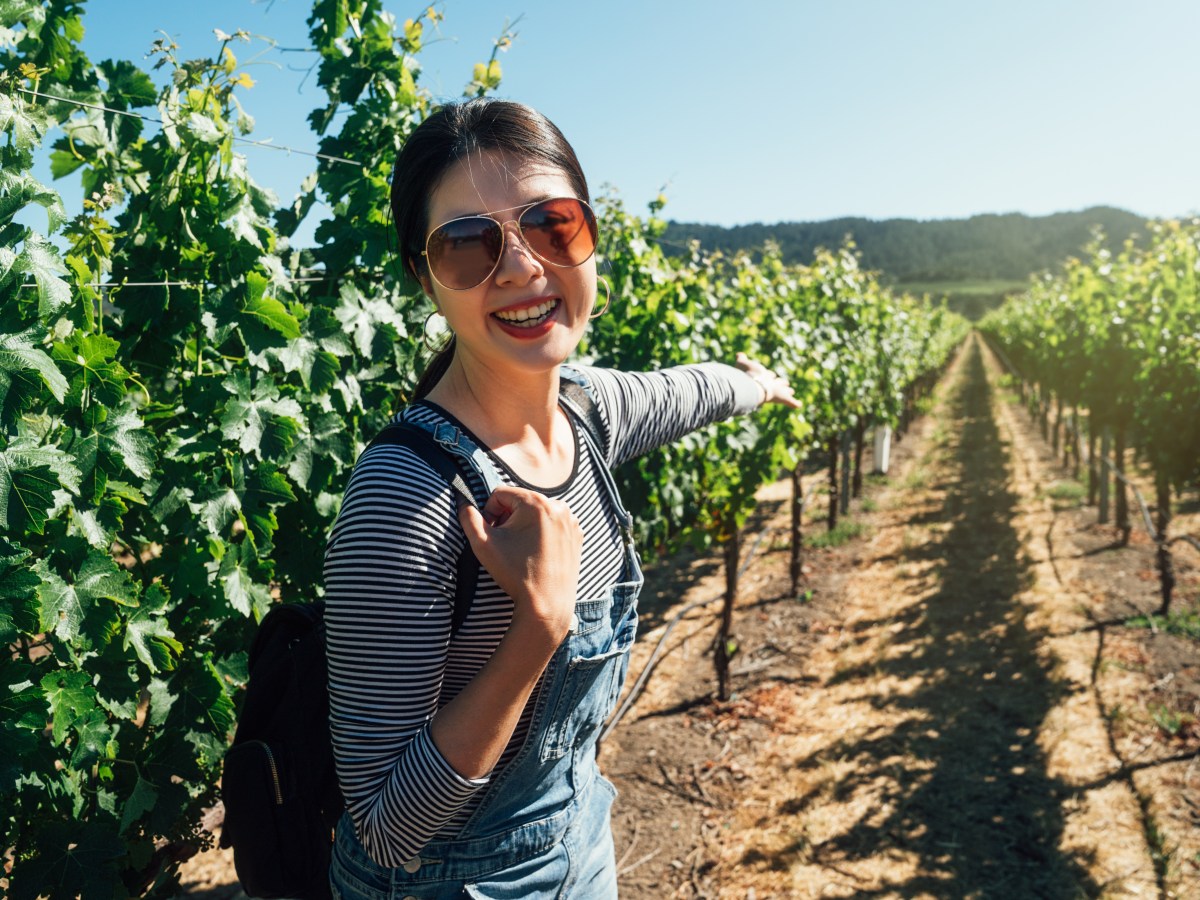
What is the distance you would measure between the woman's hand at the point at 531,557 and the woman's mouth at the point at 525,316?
1.11ft

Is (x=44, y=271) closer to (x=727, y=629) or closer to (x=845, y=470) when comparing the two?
(x=727, y=629)

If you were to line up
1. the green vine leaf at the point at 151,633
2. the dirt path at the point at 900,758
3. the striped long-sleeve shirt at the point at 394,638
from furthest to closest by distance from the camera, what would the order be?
the dirt path at the point at 900,758 → the green vine leaf at the point at 151,633 → the striped long-sleeve shirt at the point at 394,638

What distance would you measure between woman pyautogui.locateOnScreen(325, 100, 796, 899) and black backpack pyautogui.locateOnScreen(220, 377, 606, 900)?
2.4 inches

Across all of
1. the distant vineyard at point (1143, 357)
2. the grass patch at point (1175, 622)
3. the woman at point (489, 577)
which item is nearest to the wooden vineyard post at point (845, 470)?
the distant vineyard at point (1143, 357)

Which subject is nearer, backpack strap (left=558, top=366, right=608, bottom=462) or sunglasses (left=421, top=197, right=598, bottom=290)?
sunglasses (left=421, top=197, right=598, bottom=290)

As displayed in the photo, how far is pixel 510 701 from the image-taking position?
1119 millimetres

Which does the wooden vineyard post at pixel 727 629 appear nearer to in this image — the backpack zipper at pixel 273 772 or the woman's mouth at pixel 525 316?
the woman's mouth at pixel 525 316

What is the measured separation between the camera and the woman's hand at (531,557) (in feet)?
3.62

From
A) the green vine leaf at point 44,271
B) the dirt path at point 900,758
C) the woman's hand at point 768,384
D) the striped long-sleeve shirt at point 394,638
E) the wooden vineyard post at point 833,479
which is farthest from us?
the wooden vineyard post at point 833,479

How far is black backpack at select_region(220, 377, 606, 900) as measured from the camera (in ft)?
4.24

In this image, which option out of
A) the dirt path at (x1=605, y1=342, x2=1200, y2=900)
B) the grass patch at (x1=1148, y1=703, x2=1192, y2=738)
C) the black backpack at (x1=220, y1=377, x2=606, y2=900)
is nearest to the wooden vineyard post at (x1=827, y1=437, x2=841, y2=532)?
the dirt path at (x1=605, y1=342, x2=1200, y2=900)

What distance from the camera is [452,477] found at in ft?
3.91

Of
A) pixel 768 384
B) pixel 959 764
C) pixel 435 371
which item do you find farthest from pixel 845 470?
pixel 435 371

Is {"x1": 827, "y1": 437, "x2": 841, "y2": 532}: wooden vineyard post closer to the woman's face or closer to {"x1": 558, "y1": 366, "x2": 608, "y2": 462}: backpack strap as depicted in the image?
{"x1": 558, "y1": 366, "x2": 608, "y2": 462}: backpack strap
